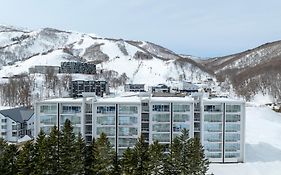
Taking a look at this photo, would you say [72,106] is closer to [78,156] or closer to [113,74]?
[78,156]

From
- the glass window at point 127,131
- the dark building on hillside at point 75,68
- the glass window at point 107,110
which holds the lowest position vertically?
the glass window at point 127,131

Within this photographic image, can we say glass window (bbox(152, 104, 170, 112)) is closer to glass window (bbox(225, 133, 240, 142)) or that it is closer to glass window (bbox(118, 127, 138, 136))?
glass window (bbox(118, 127, 138, 136))

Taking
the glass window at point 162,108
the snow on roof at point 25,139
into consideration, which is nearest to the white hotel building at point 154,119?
the glass window at point 162,108

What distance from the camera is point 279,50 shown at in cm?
16275

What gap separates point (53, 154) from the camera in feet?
74.3

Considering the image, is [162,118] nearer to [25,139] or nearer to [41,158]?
[41,158]

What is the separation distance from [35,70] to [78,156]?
7684 centimetres

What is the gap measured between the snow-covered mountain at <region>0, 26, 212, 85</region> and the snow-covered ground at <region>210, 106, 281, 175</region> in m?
51.0

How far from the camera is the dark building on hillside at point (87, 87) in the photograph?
1510 inches

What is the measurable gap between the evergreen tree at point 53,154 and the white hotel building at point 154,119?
7.32 meters

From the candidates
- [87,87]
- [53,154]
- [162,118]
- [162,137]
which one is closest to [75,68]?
[87,87]

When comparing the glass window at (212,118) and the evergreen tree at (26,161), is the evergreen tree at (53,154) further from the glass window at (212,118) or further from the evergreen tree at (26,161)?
the glass window at (212,118)

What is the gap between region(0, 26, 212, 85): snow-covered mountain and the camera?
11200cm

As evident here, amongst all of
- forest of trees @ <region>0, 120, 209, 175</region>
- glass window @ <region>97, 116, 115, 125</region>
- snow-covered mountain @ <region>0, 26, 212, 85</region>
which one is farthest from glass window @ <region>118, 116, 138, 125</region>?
snow-covered mountain @ <region>0, 26, 212, 85</region>
